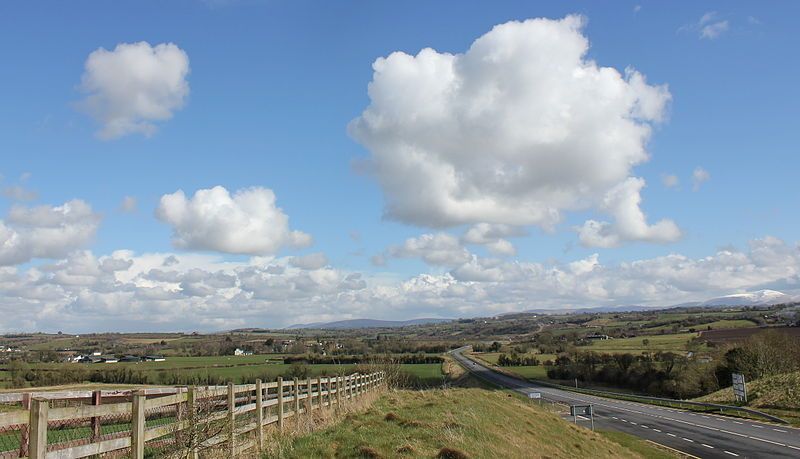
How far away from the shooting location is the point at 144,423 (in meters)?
7.81

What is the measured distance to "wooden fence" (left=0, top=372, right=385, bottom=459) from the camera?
6047mm

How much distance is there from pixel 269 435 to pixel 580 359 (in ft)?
352

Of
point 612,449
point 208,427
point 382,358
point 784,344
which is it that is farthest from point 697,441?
point 784,344

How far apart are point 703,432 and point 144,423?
42.7 metres

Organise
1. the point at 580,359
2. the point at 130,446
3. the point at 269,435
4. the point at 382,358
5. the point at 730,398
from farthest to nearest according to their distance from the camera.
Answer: the point at 580,359
the point at 730,398
the point at 382,358
the point at 269,435
the point at 130,446

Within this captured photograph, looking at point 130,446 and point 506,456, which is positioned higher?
point 130,446

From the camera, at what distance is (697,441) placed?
1474 inches

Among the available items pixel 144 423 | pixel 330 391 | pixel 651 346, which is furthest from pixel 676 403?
pixel 144 423

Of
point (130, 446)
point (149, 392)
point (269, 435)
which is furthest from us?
point (269, 435)

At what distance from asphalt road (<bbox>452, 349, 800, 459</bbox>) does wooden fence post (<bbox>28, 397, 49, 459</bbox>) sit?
32993 mm

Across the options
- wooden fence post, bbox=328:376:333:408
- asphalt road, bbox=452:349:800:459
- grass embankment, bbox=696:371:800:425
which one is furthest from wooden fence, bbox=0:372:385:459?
grass embankment, bbox=696:371:800:425

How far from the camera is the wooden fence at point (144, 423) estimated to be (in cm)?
605

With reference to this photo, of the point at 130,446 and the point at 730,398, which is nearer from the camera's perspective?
the point at 130,446

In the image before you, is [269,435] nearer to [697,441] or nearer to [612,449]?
[612,449]
